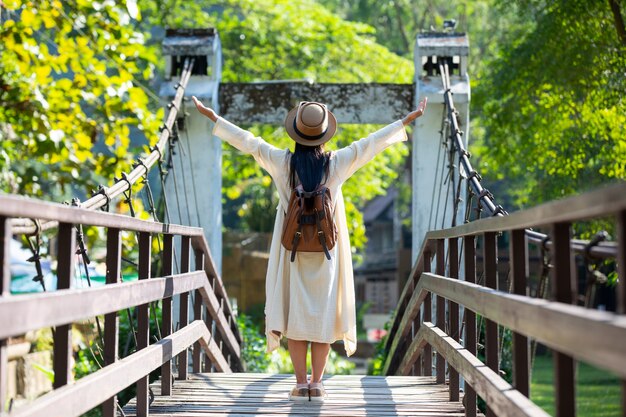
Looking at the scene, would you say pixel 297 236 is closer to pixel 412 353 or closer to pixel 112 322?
pixel 112 322

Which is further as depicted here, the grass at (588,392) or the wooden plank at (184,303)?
the grass at (588,392)

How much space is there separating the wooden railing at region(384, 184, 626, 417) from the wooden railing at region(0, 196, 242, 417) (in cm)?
124

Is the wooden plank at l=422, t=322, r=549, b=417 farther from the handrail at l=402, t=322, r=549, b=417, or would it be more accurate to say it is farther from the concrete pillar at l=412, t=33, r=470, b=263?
the concrete pillar at l=412, t=33, r=470, b=263

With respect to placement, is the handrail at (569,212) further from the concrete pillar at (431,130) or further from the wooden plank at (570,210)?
the concrete pillar at (431,130)

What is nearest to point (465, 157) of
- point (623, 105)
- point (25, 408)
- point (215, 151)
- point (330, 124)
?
point (330, 124)

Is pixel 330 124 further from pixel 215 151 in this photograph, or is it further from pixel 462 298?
pixel 215 151

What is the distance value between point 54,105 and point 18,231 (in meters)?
4.96

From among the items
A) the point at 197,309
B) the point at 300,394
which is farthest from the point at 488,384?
the point at 197,309

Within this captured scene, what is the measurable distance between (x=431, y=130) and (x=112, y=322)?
16.5 ft

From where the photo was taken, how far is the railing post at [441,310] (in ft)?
17.7

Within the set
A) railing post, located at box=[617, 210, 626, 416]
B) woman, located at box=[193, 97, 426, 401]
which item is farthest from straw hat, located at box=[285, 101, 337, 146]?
railing post, located at box=[617, 210, 626, 416]

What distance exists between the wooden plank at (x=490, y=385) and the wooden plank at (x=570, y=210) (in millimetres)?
495

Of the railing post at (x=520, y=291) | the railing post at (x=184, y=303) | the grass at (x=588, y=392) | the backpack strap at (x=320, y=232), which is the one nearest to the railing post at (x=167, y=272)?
the railing post at (x=184, y=303)

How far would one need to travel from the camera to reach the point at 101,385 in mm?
3268
